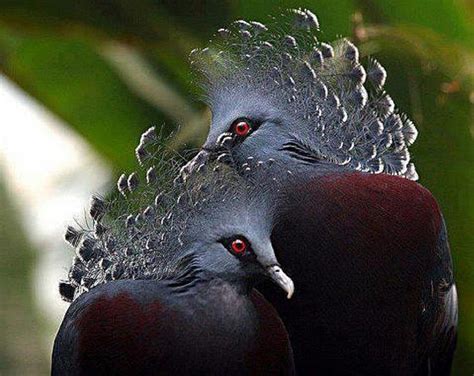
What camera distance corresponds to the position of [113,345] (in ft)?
7.55

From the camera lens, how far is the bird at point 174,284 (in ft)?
7.45

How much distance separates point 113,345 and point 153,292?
5.0 inches

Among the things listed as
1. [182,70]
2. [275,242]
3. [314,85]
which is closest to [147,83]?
[182,70]

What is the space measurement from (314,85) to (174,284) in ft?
2.05

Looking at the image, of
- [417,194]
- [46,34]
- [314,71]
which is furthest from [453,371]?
[46,34]

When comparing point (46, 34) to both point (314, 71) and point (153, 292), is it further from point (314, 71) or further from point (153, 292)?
point (153, 292)

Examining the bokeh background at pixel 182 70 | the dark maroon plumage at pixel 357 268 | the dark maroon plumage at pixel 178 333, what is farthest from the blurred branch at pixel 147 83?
the dark maroon plumage at pixel 178 333

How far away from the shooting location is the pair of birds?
2.29m

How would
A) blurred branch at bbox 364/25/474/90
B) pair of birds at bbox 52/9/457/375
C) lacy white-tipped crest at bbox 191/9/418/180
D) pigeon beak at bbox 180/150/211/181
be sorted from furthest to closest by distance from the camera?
blurred branch at bbox 364/25/474/90 < lacy white-tipped crest at bbox 191/9/418/180 < pigeon beak at bbox 180/150/211/181 < pair of birds at bbox 52/9/457/375

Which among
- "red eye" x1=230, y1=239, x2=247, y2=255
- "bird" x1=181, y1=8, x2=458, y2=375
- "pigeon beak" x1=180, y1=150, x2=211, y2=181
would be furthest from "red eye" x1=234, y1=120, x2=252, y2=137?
"red eye" x1=230, y1=239, x2=247, y2=255

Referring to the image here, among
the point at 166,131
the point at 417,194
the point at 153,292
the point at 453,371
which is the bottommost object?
the point at 453,371

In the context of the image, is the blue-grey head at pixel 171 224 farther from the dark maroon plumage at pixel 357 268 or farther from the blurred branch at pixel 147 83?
the blurred branch at pixel 147 83

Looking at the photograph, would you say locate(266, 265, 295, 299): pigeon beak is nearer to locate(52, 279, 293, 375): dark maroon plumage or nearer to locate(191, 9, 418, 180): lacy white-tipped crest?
locate(52, 279, 293, 375): dark maroon plumage

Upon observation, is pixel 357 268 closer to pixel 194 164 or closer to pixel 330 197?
pixel 330 197
